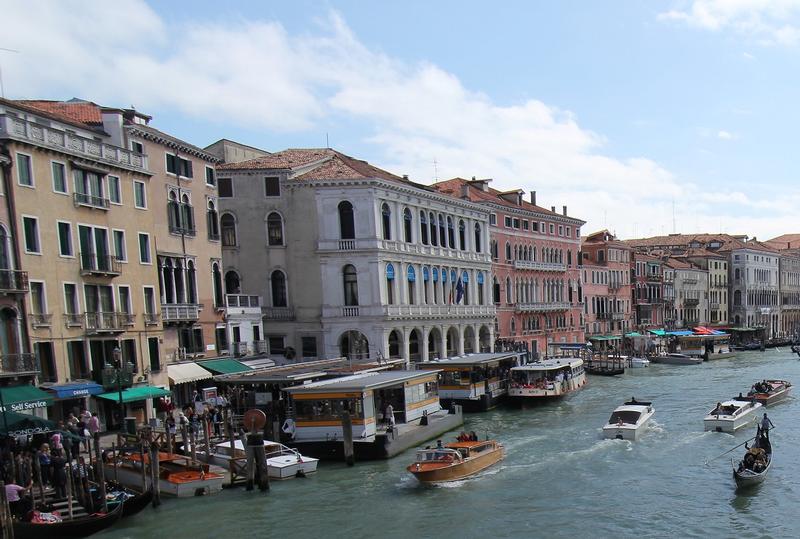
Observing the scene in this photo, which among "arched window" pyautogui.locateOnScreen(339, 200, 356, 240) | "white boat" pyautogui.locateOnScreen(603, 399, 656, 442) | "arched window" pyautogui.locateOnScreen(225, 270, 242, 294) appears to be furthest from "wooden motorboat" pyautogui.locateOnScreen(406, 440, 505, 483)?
"arched window" pyautogui.locateOnScreen(225, 270, 242, 294)

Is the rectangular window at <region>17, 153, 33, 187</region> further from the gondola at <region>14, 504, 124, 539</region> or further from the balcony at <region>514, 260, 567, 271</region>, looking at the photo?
the balcony at <region>514, 260, 567, 271</region>

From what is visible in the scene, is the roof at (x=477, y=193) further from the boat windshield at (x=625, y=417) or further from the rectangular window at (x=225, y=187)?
the boat windshield at (x=625, y=417)

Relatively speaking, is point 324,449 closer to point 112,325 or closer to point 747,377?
point 112,325

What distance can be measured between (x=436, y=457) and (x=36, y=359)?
11532 millimetres

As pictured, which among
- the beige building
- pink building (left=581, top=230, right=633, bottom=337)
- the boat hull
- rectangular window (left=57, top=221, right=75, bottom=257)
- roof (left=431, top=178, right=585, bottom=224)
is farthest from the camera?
pink building (left=581, top=230, right=633, bottom=337)

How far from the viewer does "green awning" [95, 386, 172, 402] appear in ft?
76.0

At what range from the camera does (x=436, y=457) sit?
19969mm

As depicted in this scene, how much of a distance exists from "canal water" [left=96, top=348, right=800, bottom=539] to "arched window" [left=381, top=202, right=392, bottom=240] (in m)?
14.4

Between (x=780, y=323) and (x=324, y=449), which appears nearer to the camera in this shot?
(x=324, y=449)

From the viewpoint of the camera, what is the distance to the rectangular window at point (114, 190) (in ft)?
81.9

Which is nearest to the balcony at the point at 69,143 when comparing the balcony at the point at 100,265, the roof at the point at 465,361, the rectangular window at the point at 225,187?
the balcony at the point at 100,265

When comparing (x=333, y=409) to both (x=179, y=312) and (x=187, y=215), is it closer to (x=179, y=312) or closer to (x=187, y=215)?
(x=179, y=312)

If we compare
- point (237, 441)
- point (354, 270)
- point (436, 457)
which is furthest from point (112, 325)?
point (354, 270)

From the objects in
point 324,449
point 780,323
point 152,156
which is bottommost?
point 780,323
